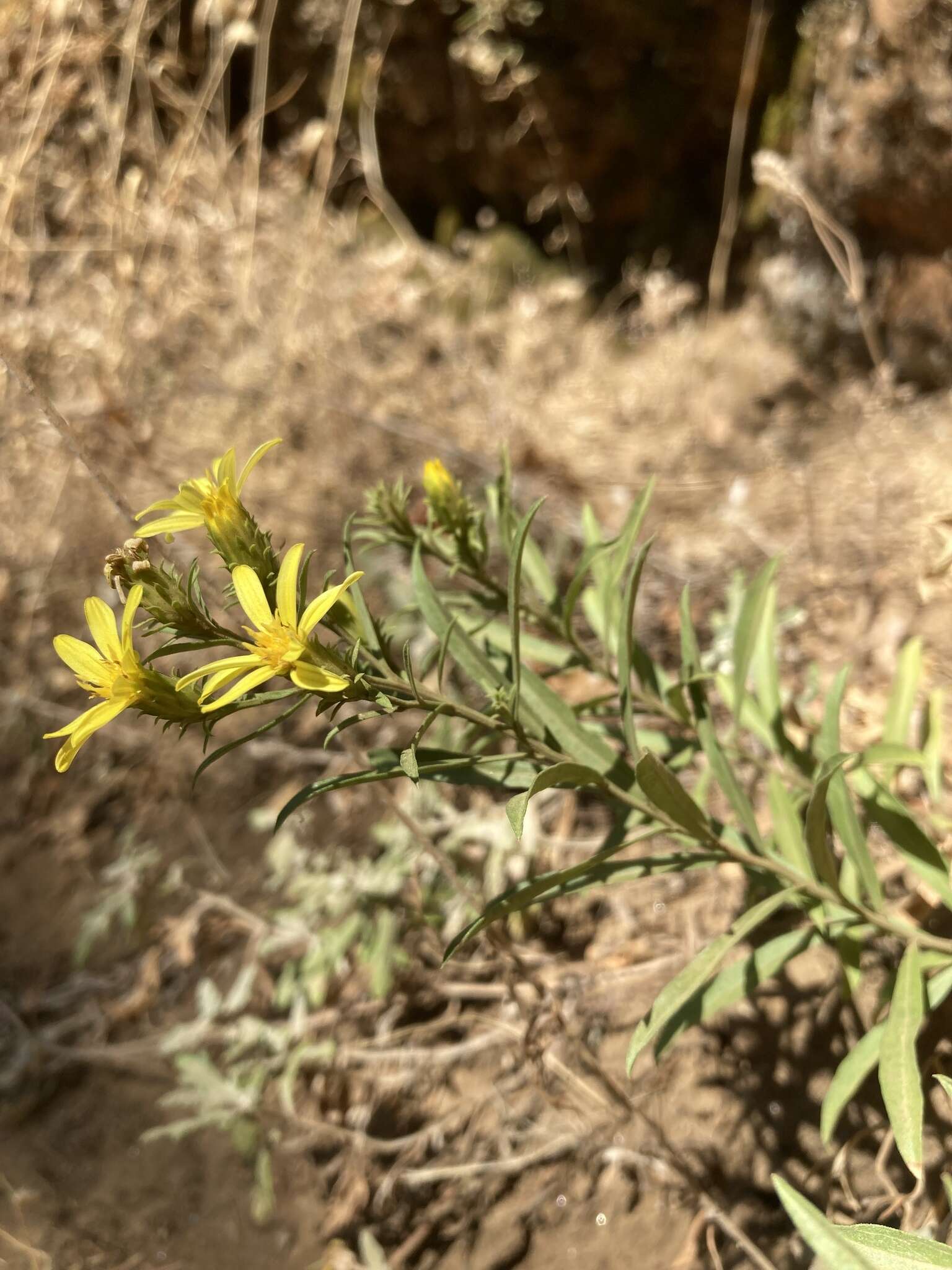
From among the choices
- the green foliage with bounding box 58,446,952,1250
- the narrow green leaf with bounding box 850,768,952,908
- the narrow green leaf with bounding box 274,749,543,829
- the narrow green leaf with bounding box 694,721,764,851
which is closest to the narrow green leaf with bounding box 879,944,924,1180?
the green foliage with bounding box 58,446,952,1250

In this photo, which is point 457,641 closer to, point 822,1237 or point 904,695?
point 822,1237

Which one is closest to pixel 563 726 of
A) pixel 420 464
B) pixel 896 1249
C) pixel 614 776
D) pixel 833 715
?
pixel 614 776

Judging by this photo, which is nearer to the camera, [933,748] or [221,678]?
[221,678]

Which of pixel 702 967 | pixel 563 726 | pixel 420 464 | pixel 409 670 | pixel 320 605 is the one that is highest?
pixel 320 605

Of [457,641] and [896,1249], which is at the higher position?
[457,641]

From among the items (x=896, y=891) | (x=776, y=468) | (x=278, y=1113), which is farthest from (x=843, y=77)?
(x=278, y=1113)

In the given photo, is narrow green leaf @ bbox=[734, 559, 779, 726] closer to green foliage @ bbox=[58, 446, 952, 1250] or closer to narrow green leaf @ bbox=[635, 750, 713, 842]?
green foliage @ bbox=[58, 446, 952, 1250]
